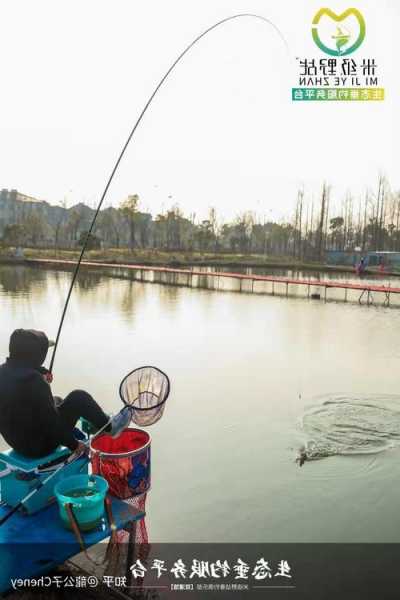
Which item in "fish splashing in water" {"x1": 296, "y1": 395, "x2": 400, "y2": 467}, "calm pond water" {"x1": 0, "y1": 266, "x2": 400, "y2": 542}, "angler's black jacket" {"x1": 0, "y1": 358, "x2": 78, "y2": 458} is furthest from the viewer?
"fish splashing in water" {"x1": 296, "y1": 395, "x2": 400, "y2": 467}

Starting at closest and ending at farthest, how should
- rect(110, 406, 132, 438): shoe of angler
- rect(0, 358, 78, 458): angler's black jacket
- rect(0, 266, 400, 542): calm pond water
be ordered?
rect(0, 358, 78, 458): angler's black jacket → rect(110, 406, 132, 438): shoe of angler → rect(0, 266, 400, 542): calm pond water

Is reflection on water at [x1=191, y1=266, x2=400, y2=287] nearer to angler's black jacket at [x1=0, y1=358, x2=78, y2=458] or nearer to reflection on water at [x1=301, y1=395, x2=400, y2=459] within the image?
reflection on water at [x1=301, y1=395, x2=400, y2=459]

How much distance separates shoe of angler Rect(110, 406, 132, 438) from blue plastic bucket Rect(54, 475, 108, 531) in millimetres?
257

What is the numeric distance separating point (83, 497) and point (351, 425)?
3.52 meters

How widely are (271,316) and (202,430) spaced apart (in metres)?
8.35

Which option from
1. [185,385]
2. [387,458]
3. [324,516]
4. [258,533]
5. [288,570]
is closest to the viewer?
[288,570]

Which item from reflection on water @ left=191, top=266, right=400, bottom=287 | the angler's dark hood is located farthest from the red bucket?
reflection on water @ left=191, top=266, right=400, bottom=287

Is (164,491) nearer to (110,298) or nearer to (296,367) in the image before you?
(296,367)

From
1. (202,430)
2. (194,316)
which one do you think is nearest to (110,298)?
(194,316)

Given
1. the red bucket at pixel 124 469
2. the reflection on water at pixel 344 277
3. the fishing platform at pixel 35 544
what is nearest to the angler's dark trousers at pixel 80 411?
the red bucket at pixel 124 469

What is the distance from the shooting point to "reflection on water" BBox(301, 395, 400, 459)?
4.53m

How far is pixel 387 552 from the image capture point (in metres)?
3.03

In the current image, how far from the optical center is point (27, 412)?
232cm

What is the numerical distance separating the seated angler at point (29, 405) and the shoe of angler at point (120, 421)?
0.57ft
